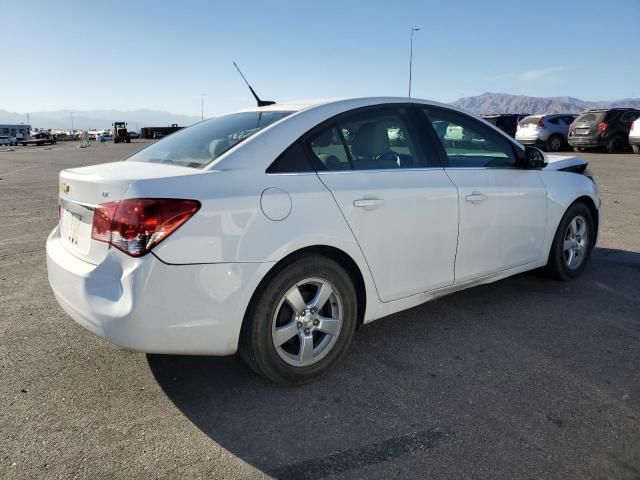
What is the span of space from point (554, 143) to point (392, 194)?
21512 millimetres

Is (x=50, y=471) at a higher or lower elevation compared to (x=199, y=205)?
lower

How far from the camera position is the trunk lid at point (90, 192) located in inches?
102

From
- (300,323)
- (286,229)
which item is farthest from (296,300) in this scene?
(286,229)

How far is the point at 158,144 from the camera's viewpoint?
3.64 metres

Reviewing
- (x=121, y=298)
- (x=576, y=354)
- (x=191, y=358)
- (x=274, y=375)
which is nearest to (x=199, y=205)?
(x=121, y=298)

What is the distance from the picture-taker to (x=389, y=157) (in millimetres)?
3400

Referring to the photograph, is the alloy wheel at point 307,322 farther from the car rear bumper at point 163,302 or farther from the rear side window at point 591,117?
the rear side window at point 591,117

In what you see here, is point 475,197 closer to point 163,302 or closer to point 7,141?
point 163,302

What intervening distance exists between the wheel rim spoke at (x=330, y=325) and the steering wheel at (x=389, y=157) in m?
1.07

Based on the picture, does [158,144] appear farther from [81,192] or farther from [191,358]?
[191,358]

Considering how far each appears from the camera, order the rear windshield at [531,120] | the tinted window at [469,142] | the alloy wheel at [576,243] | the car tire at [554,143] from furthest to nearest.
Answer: the car tire at [554,143] → the rear windshield at [531,120] → the alloy wheel at [576,243] → the tinted window at [469,142]

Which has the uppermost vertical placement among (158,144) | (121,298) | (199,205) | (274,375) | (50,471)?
(158,144)

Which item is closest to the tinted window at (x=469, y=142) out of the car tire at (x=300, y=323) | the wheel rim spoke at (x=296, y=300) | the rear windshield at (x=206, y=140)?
the rear windshield at (x=206, y=140)

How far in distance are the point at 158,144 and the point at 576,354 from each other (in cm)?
312
